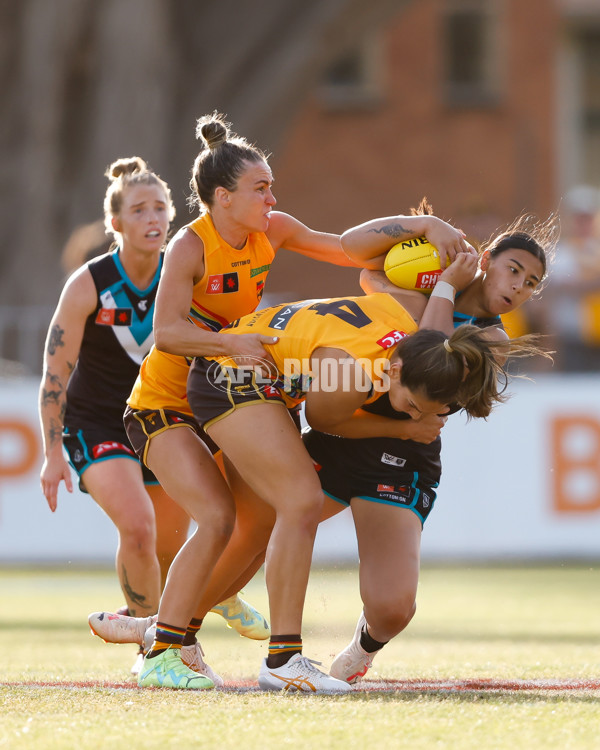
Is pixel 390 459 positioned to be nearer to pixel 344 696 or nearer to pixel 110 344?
pixel 344 696

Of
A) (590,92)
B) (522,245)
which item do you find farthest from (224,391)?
(590,92)

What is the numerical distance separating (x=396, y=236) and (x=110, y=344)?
5.54ft

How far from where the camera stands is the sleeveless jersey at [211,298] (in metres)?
5.54

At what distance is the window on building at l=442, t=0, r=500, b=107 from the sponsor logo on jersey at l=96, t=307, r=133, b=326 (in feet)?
54.4

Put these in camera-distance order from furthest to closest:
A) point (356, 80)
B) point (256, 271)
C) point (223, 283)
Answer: point (356, 80) < point (256, 271) < point (223, 283)

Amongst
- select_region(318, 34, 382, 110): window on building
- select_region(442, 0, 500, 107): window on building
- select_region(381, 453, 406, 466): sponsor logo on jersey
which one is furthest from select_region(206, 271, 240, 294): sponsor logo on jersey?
select_region(442, 0, 500, 107): window on building

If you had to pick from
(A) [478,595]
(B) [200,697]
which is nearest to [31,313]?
(A) [478,595]

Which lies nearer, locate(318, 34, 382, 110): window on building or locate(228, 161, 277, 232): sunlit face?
locate(228, 161, 277, 232): sunlit face

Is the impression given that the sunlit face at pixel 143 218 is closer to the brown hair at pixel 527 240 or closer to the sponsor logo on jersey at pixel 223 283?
the sponsor logo on jersey at pixel 223 283

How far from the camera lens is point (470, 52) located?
2220 cm

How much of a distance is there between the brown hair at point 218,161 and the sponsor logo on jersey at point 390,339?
920 mm

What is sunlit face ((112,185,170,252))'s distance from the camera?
6.26 m

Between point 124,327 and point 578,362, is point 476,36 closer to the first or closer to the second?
point 578,362

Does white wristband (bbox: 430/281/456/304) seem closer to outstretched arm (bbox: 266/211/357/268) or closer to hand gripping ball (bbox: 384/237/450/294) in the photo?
hand gripping ball (bbox: 384/237/450/294)
